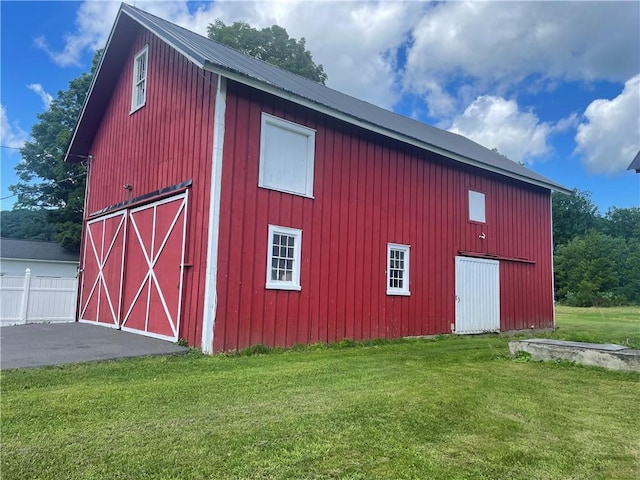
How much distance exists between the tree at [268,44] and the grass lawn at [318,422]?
21836mm

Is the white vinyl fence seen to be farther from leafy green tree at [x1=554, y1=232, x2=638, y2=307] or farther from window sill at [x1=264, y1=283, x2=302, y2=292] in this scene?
leafy green tree at [x1=554, y1=232, x2=638, y2=307]

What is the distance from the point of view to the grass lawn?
9.11 feet

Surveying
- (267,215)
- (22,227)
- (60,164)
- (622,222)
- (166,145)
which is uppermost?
(622,222)

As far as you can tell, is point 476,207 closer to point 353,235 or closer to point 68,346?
point 353,235

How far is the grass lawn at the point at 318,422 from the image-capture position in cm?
278

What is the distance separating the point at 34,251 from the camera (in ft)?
83.0

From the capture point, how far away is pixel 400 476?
8.63ft

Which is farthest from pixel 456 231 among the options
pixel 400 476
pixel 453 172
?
pixel 400 476

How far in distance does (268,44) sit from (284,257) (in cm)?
1973

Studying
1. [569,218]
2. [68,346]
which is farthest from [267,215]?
[569,218]

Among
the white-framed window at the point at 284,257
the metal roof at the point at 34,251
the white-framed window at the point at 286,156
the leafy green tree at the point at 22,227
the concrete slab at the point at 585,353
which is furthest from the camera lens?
the leafy green tree at the point at 22,227

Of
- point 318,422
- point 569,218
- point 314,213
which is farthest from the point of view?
point 569,218

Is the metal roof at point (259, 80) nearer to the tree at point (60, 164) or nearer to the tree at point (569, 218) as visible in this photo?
the tree at point (60, 164)

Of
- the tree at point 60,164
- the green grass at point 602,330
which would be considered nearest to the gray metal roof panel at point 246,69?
the green grass at point 602,330
